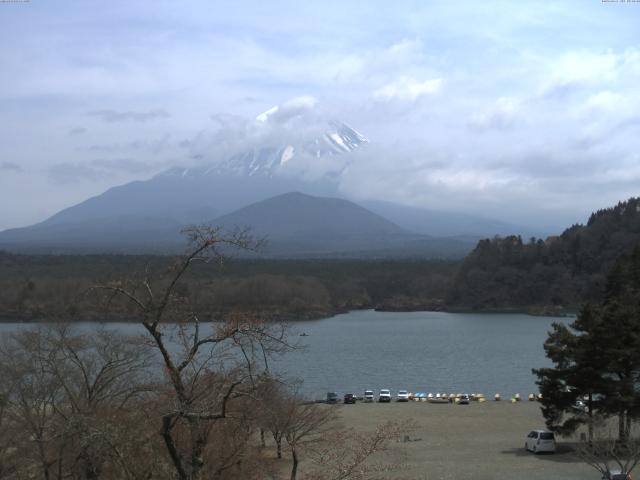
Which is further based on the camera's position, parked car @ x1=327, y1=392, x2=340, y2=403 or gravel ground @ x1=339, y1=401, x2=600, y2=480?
parked car @ x1=327, y1=392, x2=340, y2=403

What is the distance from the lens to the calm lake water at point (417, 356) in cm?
2855

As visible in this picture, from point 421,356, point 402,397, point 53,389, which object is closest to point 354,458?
point 53,389

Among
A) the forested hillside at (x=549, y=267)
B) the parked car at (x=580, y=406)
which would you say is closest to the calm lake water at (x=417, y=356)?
the parked car at (x=580, y=406)

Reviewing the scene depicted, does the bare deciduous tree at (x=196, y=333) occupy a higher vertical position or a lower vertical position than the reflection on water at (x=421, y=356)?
higher

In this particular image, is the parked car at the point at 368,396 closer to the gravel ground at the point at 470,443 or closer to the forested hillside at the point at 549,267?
the gravel ground at the point at 470,443

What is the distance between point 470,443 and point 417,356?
65.0 ft

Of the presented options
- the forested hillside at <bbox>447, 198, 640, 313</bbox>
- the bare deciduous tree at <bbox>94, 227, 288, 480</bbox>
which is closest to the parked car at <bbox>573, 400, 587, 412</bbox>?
the bare deciduous tree at <bbox>94, 227, 288, 480</bbox>

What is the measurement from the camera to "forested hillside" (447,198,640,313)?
66.4 m

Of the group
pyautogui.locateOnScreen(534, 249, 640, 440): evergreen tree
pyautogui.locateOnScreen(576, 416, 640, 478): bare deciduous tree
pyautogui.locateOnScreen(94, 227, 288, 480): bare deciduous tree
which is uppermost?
pyautogui.locateOnScreen(94, 227, 288, 480): bare deciduous tree

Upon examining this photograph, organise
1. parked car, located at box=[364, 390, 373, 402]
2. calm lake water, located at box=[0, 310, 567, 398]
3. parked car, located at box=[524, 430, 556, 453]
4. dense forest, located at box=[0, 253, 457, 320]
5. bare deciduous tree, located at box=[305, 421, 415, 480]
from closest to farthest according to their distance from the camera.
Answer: bare deciduous tree, located at box=[305, 421, 415, 480]
parked car, located at box=[524, 430, 556, 453]
parked car, located at box=[364, 390, 373, 402]
calm lake water, located at box=[0, 310, 567, 398]
dense forest, located at box=[0, 253, 457, 320]

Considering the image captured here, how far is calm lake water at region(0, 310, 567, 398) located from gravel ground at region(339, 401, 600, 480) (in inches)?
120

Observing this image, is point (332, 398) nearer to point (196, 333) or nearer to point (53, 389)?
point (53, 389)

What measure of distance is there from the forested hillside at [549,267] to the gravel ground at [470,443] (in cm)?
4440

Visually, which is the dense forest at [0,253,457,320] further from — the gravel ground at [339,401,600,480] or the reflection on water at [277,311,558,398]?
the gravel ground at [339,401,600,480]
